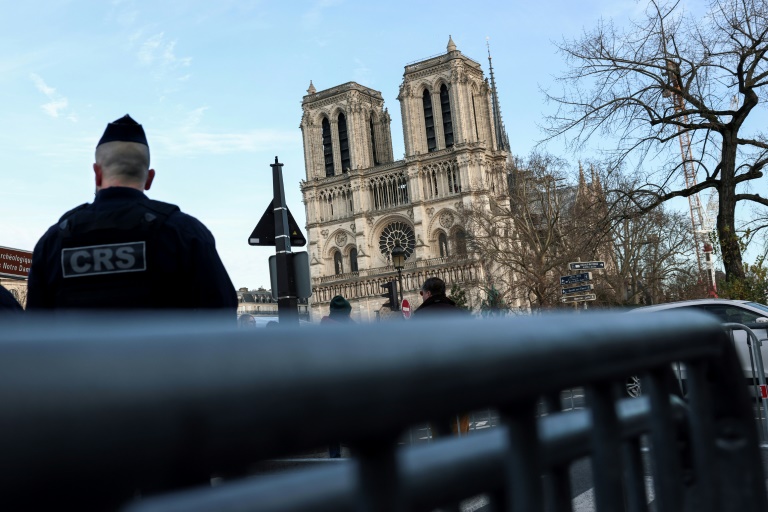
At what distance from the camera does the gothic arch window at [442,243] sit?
76625 millimetres

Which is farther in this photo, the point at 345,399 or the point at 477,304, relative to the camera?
the point at 477,304

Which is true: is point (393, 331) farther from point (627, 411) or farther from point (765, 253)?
point (765, 253)

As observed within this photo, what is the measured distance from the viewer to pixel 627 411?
108 cm

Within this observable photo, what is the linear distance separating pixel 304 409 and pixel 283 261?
8.99 metres

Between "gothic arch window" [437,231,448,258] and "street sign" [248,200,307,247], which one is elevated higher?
"gothic arch window" [437,231,448,258]

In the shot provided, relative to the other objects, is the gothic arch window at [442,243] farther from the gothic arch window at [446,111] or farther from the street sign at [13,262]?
the street sign at [13,262]

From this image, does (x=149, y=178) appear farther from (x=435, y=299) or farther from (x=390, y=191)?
(x=390, y=191)

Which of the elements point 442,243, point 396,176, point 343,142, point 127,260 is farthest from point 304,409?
point 343,142

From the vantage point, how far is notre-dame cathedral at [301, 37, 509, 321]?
74812 millimetres

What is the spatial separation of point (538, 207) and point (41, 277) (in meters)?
42.7

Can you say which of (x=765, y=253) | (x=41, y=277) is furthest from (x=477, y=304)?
(x=41, y=277)

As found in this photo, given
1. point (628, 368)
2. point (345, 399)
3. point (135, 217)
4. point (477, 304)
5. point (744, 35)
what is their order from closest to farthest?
point (345, 399)
point (628, 368)
point (135, 217)
point (744, 35)
point (477, 304)

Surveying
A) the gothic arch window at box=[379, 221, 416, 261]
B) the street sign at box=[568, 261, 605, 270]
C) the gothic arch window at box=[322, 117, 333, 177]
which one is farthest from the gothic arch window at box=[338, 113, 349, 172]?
the street sign at box=[568, 261, 605, 270]

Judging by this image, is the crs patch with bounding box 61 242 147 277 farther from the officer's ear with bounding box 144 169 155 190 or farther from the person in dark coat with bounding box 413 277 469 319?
the person in dark coat with bounding box 413 277 469 319
